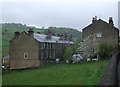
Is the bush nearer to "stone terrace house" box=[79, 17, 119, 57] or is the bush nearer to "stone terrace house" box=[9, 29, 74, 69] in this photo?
"stone terrace house" box=[79, 17, 119, 57]

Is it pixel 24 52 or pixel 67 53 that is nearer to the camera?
pixel 24 52

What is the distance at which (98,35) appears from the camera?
54312mm

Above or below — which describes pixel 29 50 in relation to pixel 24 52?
above

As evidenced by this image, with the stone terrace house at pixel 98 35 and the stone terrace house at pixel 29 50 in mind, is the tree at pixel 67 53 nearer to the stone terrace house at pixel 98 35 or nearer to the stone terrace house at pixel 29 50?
the stone terrace house at pixel 29 50

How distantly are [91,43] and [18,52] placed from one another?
18261mm

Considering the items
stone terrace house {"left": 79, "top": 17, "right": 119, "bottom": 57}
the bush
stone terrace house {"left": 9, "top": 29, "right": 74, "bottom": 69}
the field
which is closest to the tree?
stone terrace house {"left": 9, "top": 29, "right": 74, "bottom": 69}

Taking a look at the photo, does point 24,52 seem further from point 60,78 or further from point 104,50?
point 60,78

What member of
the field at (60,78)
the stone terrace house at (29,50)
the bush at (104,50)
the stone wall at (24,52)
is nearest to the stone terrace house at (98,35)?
the bush at (104,50)

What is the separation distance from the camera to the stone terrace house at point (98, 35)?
5316 centimetres

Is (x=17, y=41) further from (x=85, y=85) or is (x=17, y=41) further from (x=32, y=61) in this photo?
(x=85, y=85)

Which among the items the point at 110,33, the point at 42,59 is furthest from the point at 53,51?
the point at 110,33

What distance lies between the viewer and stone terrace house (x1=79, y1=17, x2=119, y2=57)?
5316 centimetres

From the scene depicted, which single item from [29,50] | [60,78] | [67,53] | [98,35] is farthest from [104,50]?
[60,78]

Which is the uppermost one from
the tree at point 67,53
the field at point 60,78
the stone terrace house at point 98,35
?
the stone terrace house at point 98,35
